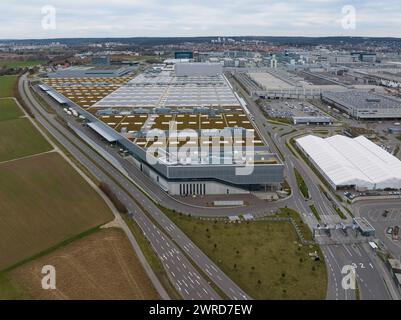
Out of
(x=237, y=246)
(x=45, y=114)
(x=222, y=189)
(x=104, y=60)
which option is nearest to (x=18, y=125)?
(x=45, y=114)

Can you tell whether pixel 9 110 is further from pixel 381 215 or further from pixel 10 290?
pixel 381 215

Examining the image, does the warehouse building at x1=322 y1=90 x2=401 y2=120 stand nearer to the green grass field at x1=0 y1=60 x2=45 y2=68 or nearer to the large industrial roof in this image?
the large industrial roof

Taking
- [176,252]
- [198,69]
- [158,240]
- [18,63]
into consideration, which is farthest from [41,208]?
[18,63]

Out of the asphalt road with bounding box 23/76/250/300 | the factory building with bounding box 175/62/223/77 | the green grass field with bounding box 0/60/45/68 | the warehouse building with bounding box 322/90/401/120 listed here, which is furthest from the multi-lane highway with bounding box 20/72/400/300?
the green grass field with bounding box 0/60/45/68

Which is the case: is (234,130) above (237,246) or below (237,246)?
above
